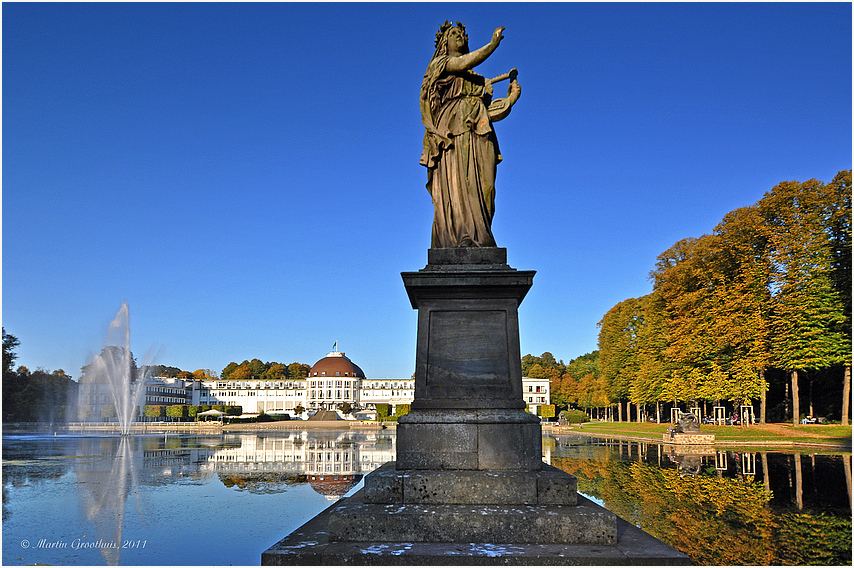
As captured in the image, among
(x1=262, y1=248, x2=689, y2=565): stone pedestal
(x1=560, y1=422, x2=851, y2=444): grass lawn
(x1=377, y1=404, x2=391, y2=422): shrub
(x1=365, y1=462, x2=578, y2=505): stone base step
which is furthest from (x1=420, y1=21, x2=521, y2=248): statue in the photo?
(x1=377, y1=404, x2=391, y2=422): shrub

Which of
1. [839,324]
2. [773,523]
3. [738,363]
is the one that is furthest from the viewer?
[738,363]

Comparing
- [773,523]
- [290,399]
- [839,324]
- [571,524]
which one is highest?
[839,324]

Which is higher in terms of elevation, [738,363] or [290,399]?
[738,363]

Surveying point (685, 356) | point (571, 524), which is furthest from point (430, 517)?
point (685, 356)

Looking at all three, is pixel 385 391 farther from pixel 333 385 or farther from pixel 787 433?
pixel 787 433

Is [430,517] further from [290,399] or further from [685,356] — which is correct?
[290,399]

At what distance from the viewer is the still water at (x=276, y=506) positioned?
7508 mm

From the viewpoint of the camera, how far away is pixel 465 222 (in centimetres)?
797

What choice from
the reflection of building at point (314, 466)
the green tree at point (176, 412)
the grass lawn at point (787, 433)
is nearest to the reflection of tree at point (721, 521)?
the reflection of building at point (314, 466)

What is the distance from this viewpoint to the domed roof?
454 ft

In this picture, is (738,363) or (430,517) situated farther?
(738,363)

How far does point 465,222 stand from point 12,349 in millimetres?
74588

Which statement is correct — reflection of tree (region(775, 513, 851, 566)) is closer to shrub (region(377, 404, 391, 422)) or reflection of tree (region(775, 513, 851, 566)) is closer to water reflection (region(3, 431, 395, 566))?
water reflection (region(3, 431, 395, 566))

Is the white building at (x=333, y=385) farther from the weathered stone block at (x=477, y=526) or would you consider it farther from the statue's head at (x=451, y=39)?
the weathered stone block at (x=477, y=526)
